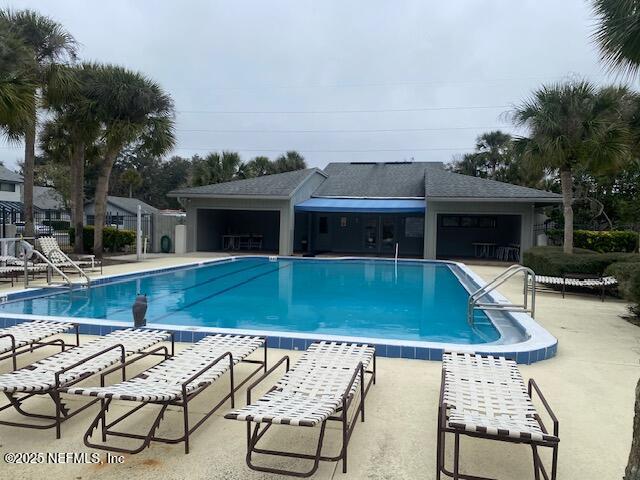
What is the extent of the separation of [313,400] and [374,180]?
27.5m

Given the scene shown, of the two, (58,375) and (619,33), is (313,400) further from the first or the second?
(619,33)

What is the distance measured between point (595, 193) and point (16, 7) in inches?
1112

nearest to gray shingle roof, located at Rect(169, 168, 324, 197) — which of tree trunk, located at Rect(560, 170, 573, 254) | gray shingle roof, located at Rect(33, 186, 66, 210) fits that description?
tree trunk, located at Rect(560, 170, 573, 254)

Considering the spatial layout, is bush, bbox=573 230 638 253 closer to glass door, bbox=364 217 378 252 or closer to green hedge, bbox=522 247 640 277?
green hedge, bbox=522 247 640 277

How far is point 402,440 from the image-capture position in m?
3.94

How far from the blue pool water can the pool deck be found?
120 inches

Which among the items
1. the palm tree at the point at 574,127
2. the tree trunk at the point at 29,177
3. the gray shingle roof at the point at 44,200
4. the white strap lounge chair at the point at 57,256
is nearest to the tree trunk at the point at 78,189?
the tree trunk at the point at 29,177

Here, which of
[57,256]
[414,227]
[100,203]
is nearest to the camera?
[57,256]

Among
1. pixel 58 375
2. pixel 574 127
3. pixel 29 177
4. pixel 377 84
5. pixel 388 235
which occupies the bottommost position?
pixel 58 375

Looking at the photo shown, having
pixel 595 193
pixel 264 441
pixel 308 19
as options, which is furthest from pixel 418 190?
pixel 264 441

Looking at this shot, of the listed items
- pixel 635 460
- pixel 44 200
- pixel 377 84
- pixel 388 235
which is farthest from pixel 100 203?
pixel 44 200

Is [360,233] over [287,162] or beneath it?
beneath

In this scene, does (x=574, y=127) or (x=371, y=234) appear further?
(x=371, y=234)

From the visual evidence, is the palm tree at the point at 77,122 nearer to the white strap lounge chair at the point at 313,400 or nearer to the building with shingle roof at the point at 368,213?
the building with shingle roof at the point at 368,213
